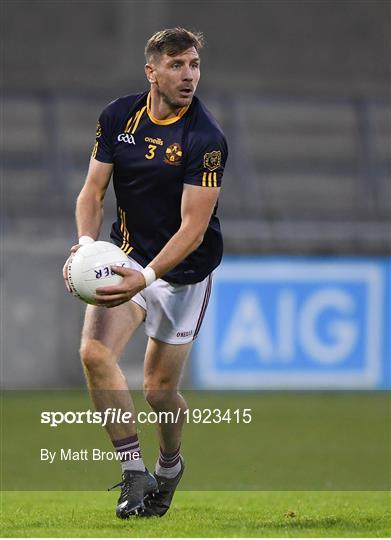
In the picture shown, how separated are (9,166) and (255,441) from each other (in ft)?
19.0

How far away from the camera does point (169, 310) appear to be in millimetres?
7430

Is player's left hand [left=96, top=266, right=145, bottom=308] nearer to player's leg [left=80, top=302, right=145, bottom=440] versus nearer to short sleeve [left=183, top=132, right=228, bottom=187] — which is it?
player's leg [left=80, top=302, right=145, bottom=440]

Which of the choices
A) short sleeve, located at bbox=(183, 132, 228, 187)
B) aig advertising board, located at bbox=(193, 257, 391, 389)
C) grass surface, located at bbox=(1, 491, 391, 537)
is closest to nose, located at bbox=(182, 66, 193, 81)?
short sleeve, located at bbox=(183, 132, 228, 187)

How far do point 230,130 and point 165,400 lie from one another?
890 centimetres

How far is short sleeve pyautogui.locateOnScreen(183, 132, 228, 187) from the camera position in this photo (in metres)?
7.06

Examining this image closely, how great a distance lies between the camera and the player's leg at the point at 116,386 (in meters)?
7.07

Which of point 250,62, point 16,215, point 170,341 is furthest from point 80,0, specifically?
point 170,341

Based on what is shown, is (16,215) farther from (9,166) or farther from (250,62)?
(250,62)

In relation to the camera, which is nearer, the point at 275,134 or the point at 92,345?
the point at 92,345

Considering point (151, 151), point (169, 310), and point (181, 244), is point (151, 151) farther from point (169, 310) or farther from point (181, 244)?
point (169, 310)

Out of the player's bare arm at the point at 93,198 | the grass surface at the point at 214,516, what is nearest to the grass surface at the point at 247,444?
the grass surface at the point at 214,516

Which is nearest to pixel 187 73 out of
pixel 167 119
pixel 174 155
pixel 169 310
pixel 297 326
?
pixel 167 119

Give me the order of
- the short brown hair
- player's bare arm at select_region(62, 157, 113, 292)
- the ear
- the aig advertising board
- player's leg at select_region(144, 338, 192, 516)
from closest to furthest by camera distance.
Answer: the short brown hair
the ear
player's bare arm at select_region(62, 157, 113, 292)
player's leg at select_region(144, 338, 192, 516)
the aig advertising board

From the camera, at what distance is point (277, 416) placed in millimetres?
12977
